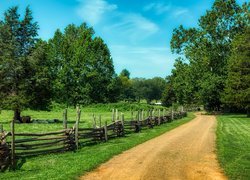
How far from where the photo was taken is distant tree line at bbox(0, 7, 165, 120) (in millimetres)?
37625

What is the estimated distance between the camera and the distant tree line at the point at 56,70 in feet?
123

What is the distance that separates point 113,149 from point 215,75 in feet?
160

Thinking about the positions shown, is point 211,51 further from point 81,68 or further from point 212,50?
point 81,68

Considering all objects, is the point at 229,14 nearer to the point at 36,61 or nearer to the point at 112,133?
the point at 36,61

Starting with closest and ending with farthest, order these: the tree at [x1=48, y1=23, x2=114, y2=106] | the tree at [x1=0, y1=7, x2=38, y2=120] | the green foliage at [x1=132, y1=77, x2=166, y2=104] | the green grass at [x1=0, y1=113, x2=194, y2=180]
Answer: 1. the green grass at [x1=0, y1=113, x2=194, y2=180]
2. the tree at [x1=0, y1=7, x2=38, y2=120]
3. the tree at [x1=48, y1=23, x2=114, y2=106]
4. the green foliage at [x1=132, y1=77, x2=166, y2=104]

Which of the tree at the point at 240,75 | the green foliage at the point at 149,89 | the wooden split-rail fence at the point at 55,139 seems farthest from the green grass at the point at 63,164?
the green foliage at the point at 149,89

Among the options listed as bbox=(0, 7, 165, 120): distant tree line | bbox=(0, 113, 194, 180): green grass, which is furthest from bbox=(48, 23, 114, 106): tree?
bbox=(0, 113, 194, 180): green grass

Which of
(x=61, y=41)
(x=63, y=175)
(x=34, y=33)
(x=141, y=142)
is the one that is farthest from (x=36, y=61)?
(x=61, y=41)

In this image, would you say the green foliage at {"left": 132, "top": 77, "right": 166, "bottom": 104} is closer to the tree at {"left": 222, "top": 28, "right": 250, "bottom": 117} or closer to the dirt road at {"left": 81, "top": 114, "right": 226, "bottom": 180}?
the tree at {"left": 222, "top": 28, "right": 250, "bottom": 117}

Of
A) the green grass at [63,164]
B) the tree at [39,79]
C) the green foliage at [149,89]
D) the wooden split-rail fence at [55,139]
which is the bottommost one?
the green grass at [63,164]

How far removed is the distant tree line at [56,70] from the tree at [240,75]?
89.1 feet

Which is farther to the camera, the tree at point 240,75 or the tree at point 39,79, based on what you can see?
the tree at point 240,75

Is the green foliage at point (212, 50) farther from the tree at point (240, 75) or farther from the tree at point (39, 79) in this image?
the tree at point (39, 79)

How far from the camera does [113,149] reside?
18.1 m
